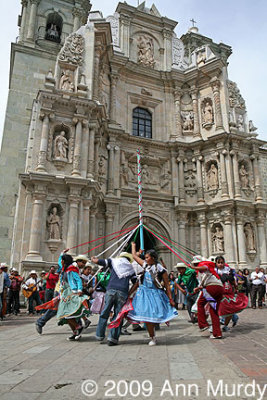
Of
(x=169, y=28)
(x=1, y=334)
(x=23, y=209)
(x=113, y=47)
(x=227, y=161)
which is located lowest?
(x=1, y=334)

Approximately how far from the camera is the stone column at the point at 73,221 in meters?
13.6

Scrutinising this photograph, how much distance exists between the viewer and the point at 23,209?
1409 centimetres

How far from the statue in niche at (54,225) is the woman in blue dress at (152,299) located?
877cm

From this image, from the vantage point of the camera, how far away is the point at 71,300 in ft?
19.5

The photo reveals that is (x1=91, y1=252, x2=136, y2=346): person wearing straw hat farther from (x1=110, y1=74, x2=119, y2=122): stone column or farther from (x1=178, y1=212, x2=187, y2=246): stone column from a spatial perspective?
(x1=110, y1=74, x2=119, y2=122): stone column

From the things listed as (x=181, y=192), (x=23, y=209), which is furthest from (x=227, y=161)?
(x=23, y=209)

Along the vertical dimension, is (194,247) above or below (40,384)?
above

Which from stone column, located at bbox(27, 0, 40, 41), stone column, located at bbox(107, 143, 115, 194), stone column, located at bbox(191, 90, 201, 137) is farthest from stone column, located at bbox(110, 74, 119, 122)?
stone column, located at bbox(27, 0, 40, 41)

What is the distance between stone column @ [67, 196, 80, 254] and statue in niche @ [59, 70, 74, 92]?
19.7 ft

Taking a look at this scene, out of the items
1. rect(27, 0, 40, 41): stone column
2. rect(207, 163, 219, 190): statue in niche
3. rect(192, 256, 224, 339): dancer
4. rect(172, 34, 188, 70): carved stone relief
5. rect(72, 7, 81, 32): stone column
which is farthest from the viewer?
rect(72, 7, 81, 32): stone column

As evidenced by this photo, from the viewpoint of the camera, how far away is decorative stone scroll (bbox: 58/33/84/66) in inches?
661

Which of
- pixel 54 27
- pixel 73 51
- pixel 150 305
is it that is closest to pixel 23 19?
pixel 54 27

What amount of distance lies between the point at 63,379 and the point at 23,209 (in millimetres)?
11767

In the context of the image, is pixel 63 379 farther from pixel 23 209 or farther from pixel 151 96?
pixel 151 96
